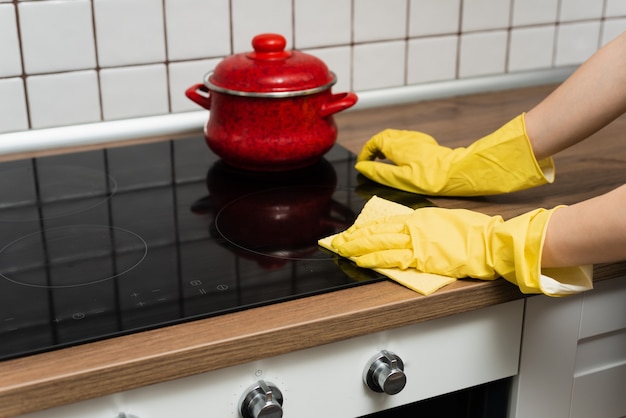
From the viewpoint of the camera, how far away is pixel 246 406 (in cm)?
91

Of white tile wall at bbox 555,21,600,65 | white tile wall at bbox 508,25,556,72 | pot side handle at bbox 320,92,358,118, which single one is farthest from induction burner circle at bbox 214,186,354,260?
white tile wall at bbox 555,21,600,65

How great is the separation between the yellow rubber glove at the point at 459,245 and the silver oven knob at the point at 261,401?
0.20m

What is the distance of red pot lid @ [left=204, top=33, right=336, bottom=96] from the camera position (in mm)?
1236

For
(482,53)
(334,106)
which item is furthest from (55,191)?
(482,53)

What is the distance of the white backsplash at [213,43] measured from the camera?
1.40 m

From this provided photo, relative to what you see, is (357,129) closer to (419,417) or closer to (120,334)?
(419,417)

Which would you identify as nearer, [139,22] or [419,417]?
[419,417]

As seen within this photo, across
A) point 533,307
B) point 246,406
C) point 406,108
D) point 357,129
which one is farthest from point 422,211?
point 406,108

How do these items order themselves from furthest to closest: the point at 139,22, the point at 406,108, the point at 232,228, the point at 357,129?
the point at 406,108 → the point at 357,129 → the point at 139,22 → the point at 232,228

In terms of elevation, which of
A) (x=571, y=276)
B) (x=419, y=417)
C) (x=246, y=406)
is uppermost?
(x=571, y=276)

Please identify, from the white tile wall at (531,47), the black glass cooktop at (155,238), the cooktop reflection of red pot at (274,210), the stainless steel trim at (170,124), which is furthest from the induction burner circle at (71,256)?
the white tile wall at (531,47)

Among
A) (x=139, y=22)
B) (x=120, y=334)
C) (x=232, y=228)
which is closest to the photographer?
(x=120, y=334)

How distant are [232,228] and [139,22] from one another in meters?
0.53

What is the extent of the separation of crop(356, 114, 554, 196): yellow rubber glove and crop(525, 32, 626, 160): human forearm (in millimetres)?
23
